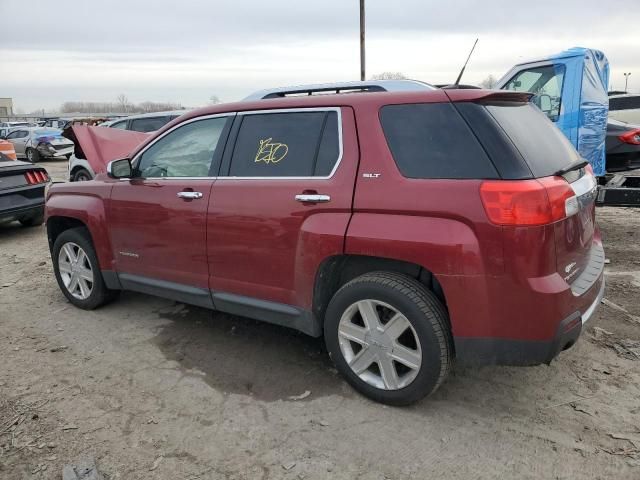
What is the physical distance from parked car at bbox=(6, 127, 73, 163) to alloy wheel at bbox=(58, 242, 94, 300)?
61.6ft

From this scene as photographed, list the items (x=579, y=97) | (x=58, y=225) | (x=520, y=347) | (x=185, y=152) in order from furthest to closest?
(x=579, y=97)
(x=58, y=225)
(x=185, y=152)
(x=520, y=347)

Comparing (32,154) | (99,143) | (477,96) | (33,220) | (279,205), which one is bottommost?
(33,220)

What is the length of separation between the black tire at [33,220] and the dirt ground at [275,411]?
4.58m

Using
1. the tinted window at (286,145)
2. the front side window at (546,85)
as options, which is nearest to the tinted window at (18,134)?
the front side window at (546,85)

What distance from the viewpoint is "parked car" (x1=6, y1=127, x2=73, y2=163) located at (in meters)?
21.5

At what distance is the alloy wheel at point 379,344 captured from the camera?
2896 millimetres

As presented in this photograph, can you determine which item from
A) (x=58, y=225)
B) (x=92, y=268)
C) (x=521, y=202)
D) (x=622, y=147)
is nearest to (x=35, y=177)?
(x=58, y=225)

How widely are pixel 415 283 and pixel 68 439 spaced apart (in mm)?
2106

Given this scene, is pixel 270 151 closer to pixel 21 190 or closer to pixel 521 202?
pixel 521 202

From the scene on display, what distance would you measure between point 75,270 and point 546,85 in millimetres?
6045

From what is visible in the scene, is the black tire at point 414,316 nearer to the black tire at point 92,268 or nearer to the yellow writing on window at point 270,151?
the yellow writing on window at point 270,151

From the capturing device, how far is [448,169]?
269cm

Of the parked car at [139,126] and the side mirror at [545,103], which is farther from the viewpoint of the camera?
the parked car at [139,126]

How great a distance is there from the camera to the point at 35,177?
8.05 meters
